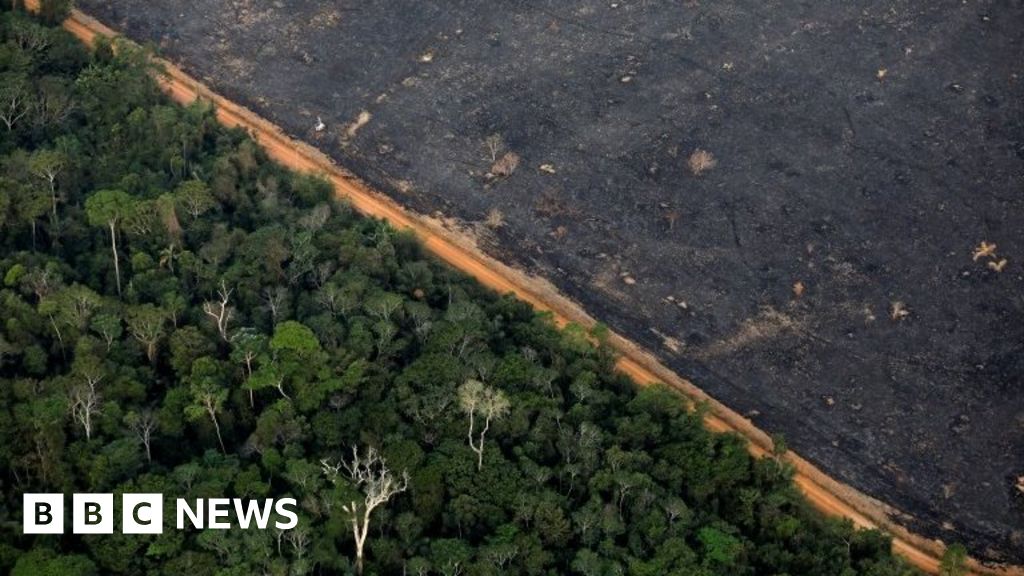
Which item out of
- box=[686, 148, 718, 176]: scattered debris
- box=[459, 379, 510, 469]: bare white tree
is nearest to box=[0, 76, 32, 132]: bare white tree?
box=[459, 379, 510, 469]: bare white tree

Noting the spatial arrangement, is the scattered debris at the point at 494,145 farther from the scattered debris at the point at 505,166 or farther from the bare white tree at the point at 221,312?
the bare white tree at the point at 221,312

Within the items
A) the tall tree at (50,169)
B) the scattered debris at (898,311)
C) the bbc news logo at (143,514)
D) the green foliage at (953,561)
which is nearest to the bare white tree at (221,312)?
the bbc news logo at (143,514)

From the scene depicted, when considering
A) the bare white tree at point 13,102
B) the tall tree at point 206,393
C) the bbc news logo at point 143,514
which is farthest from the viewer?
the bare white tree at point 13,102

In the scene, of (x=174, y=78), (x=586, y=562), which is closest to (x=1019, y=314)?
(x=586, y=562)

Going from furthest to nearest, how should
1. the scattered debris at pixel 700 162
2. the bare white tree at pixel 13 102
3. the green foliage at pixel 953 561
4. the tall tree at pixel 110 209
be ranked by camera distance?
1. the scattered debris at pixel 700 162
2. the bare white tree at pixel 13 102
3. the tall tree at pixel 110 209
4. the green foliage at pixel 953 561

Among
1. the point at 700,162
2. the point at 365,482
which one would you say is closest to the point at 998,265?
the point at 700,162

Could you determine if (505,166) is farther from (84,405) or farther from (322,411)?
(84,405)
